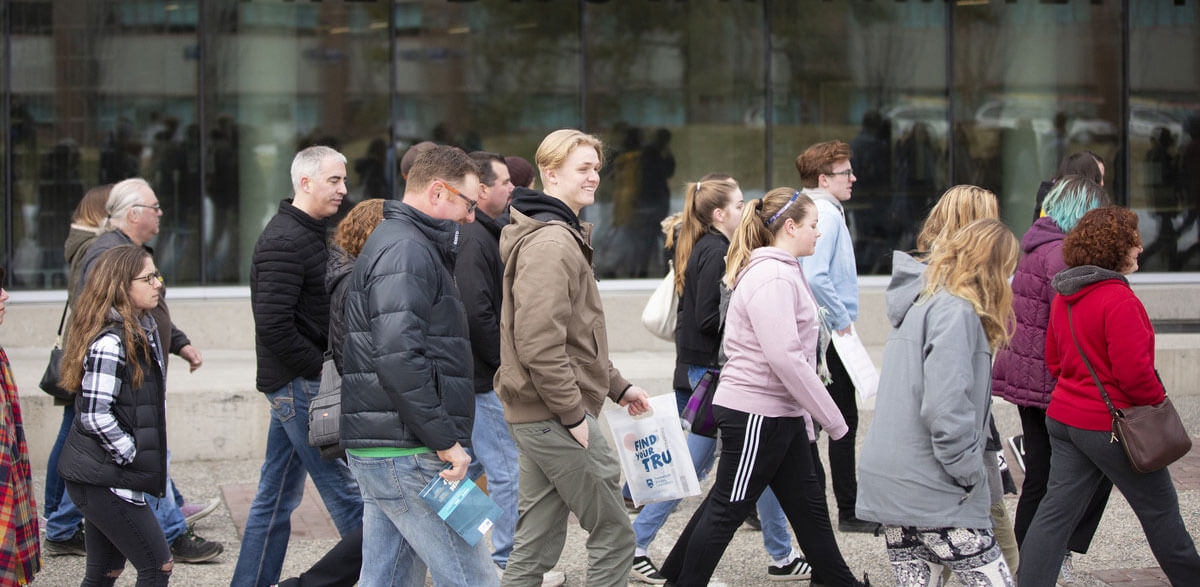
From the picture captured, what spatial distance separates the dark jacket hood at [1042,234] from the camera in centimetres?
614

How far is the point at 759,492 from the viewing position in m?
5.53

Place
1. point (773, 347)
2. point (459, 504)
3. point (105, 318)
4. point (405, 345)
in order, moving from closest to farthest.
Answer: point (405, 345), point (459, 504), point (105, 318), point (773, 347)

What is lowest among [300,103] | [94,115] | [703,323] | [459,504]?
[459,504]

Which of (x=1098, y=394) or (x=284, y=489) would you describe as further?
(x=284, y=489)

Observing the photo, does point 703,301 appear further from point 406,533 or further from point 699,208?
point 406,533

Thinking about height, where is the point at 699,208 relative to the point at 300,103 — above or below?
below

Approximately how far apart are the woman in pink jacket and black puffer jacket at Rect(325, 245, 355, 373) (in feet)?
5.43

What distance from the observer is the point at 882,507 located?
194 inches

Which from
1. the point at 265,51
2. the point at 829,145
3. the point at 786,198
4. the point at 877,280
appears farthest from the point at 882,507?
the point at 265,51

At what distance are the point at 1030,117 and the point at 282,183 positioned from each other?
7.72m

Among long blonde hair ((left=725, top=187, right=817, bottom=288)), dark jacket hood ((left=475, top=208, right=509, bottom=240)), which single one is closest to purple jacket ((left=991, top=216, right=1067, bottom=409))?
long blonde hair ((left=725, top=187, right=817, bottom=288))

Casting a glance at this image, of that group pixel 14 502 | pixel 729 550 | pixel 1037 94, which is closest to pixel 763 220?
pixel 729 550

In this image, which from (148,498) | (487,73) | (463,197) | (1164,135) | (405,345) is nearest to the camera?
(405,345)

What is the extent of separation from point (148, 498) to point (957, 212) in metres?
4.24
